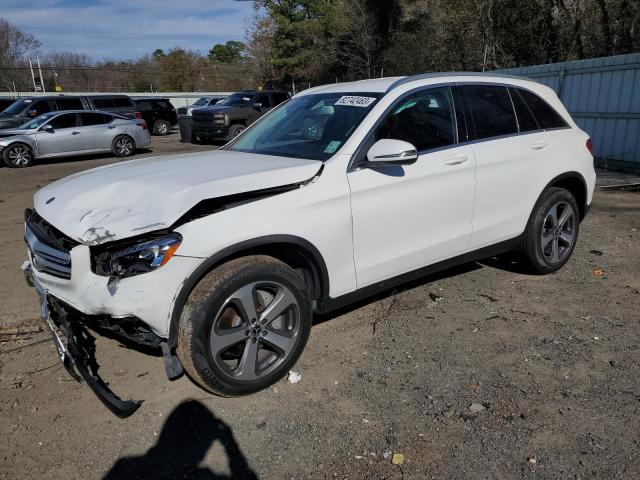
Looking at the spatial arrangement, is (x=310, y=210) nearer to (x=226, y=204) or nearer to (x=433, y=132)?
(x=226, y=204)

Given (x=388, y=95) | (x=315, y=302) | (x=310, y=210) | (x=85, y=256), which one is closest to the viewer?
(x=85, y=256)

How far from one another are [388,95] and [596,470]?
259cm

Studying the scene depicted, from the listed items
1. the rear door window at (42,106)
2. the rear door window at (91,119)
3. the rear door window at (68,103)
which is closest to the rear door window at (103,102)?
the rear door window at (68,103)

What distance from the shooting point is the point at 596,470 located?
2408 mm

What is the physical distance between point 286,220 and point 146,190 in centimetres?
83

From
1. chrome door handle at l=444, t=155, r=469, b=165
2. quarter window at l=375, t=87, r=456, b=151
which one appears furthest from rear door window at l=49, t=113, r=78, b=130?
chrome door handle at l=444, t=155, r=469, b=165

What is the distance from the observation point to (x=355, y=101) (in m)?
3.77

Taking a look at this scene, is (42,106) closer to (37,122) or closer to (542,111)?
(37,122)

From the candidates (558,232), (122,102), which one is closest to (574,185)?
(558,232)

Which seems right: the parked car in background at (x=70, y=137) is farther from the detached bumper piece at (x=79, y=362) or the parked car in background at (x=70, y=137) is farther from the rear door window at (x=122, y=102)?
the detached bumper piece at (x=79, y=362)

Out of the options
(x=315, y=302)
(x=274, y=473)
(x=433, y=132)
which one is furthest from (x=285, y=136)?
(x=274, y=473)

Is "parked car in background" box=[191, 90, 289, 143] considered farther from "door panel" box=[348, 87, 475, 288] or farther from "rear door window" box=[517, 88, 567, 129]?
"door panel" box=[348, 87, 475, 288]

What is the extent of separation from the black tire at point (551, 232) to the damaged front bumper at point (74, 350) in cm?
350

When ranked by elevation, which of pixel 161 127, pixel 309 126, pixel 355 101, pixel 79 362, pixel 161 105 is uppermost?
pixel 355 101
